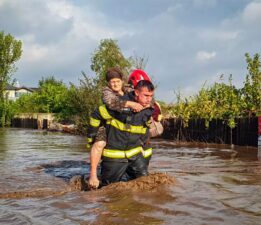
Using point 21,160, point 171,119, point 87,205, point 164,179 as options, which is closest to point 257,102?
point 171,119

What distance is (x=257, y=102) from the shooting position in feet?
54.9

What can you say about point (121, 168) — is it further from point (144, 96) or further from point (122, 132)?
point (144, 96)

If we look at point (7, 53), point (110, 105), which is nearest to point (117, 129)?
point (110, 105)

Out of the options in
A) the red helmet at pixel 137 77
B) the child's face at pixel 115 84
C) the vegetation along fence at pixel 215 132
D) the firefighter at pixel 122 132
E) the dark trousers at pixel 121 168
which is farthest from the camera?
the vegetation along fence at pixel 215 132

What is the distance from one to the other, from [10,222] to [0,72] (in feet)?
170

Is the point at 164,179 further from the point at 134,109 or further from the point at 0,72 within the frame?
the point at 0,72

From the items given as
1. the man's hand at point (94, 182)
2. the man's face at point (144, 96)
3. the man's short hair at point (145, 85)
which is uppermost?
the man's short hair at point (145, 85)

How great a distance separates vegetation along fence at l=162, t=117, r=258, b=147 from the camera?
50.2ft

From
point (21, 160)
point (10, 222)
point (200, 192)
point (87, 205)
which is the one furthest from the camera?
point (21, 160)

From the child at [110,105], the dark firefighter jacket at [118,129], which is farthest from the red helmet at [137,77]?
the dark firefighter jacket at [118,129]

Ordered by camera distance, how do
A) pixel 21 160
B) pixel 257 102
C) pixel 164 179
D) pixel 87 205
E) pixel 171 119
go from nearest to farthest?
pixel 87 205
pixel 164 179
pixel 21 160
pixel 257 102
pixel 171 119

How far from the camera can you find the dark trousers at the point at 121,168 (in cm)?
614

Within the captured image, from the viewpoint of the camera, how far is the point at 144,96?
6.01 m

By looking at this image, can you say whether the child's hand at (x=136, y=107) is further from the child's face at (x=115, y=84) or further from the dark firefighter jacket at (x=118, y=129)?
the child's face at (x=115, y=84)
